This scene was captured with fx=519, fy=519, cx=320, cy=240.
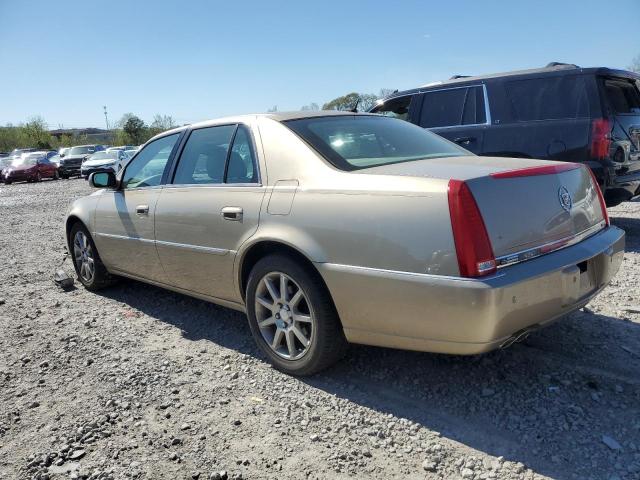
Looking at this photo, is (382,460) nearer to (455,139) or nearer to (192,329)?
(192,329)

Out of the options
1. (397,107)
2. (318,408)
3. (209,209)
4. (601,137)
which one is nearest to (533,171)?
(318,408)

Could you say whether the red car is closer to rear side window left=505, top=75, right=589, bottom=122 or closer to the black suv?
the black suv

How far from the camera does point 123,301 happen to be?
5.00m

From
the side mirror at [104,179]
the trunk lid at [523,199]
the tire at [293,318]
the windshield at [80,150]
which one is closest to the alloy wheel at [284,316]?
the tire at [293,318]

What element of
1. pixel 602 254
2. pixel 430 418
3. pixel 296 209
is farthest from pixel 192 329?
pixel 602 254

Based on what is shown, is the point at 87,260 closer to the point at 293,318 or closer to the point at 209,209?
the point at 209,209

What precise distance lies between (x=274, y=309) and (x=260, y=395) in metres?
0.52

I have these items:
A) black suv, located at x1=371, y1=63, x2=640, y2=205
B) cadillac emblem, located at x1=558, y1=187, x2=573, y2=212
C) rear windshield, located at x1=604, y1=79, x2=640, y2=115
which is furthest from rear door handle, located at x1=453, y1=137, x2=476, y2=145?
cadillac emblem, located at x1=558, y1=187, x2=573, y2=212

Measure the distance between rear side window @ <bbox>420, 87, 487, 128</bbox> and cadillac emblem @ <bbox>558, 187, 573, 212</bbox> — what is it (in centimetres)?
409

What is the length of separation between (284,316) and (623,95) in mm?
5247

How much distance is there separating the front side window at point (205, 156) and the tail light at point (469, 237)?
1.84 metres

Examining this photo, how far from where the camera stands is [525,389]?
282 cm

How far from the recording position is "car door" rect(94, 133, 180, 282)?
4207mm

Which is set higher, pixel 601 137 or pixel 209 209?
pixel 601 137
